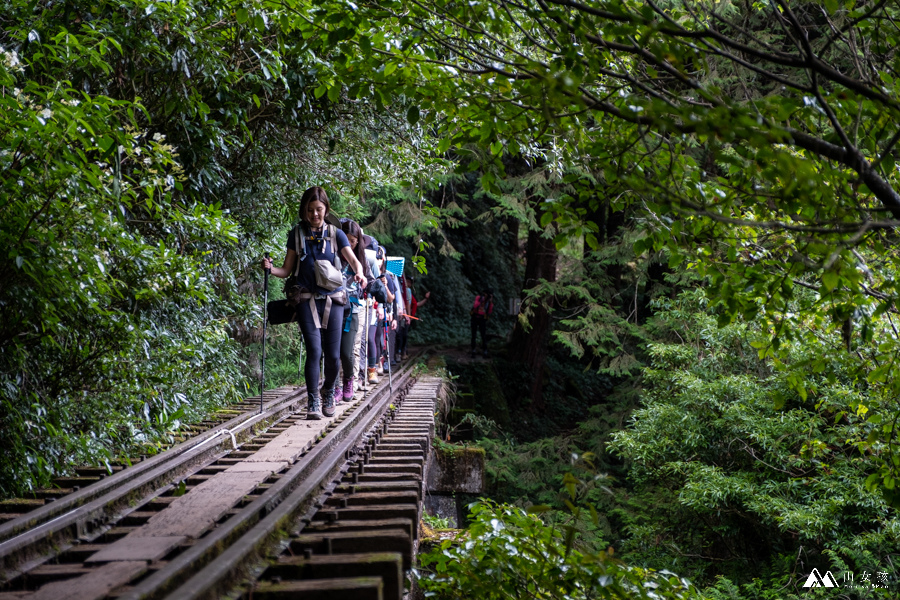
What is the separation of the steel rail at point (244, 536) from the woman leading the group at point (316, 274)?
1131 mm

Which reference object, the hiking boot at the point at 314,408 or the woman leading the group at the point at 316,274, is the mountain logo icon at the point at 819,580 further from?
the woman leading the group at the point at 316,274

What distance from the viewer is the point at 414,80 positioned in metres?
4.55

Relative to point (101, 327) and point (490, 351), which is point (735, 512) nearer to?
point (101, 327)

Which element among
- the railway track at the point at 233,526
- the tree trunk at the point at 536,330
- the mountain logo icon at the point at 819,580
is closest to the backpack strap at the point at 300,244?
the railway track at the point at 233,526

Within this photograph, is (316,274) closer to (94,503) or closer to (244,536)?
(94,503)

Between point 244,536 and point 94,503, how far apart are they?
1436 mm

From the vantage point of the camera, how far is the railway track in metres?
2.96

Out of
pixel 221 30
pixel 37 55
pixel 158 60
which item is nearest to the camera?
pixel 37 55

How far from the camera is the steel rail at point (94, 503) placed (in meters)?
3.53

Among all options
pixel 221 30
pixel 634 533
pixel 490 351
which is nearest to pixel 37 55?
pixel 221 30

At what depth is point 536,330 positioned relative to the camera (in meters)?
22.0

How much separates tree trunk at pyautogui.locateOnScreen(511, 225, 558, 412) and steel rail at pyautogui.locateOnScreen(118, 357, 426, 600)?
14.6 m

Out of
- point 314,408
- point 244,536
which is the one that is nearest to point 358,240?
point 314,408

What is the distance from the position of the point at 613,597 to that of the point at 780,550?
6.98 metres
